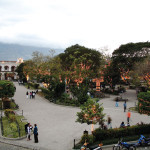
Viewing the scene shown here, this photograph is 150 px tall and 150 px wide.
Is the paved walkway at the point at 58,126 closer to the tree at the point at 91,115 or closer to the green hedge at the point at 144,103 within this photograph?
the tree at the point at 91,115

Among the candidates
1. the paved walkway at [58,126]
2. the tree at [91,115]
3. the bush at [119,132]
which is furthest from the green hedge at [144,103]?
the paved walkway at [58,126]

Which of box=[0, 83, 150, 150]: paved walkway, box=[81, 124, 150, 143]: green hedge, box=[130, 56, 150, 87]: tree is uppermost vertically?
box=[130, 56, 150, 87]: tree

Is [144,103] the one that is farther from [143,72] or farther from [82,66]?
[82,66]

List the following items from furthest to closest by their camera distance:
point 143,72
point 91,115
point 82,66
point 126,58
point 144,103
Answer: point 126,58, point 82,66, point 143,72, point 144,103, point 91,115

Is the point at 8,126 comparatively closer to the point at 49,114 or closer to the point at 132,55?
the point at 49,114

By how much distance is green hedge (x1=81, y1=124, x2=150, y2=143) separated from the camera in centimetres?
1349

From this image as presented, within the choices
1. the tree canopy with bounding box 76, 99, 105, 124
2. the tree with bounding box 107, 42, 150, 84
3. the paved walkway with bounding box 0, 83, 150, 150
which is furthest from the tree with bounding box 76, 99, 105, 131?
the tree with bounding box 107, 42, 150, 84

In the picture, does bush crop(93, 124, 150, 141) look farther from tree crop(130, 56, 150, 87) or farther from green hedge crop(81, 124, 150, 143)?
tree crop(130, 56, 150, 87)

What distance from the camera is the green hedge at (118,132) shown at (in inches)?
531

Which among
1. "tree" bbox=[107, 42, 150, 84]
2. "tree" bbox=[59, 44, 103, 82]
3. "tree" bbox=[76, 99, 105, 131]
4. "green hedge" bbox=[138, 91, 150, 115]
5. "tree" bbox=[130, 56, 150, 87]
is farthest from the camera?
"tree" bbox=[107, 42, 150, 84]

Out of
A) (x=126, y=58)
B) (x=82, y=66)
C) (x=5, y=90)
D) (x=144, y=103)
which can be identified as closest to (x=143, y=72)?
(x=126, y=58)

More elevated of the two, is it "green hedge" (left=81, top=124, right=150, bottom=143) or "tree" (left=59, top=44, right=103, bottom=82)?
"tree" (left=59, top=44, right=103, bottom=82)

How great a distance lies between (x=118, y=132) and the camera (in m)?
14.0

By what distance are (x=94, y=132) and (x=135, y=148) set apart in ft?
9.95
